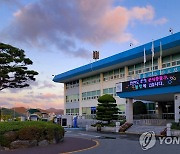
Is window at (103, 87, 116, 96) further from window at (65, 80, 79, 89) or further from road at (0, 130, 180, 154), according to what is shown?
road at (0, 130, 180, 154)

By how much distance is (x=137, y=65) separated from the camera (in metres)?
46.1

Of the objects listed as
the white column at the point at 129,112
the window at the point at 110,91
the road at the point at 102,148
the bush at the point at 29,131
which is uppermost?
the window at the point at 110,91

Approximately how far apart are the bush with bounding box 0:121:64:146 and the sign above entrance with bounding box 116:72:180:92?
49.7 ft

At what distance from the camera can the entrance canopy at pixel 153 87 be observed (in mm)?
31016

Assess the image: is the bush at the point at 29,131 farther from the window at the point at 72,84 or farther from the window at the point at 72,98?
the window at the point at 72,84

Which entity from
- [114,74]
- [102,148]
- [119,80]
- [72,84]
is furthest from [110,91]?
[102,148]

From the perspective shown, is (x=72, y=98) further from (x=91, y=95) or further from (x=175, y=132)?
(x=175, y=132)

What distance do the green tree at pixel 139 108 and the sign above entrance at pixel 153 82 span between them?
6.54 m

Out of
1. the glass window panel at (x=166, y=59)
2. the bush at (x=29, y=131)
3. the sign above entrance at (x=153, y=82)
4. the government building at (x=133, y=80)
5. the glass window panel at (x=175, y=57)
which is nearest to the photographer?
the bush at (x=29, y=131)

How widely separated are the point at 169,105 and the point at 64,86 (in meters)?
33.9

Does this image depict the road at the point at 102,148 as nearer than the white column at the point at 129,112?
Yes

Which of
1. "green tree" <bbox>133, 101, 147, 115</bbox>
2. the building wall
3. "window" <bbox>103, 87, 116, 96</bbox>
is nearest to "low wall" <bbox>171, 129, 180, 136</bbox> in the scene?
the building wall

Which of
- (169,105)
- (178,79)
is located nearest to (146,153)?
(178,79)

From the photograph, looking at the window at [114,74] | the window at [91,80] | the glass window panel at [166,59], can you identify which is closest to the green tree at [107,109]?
the glass window panel at [166,59]
